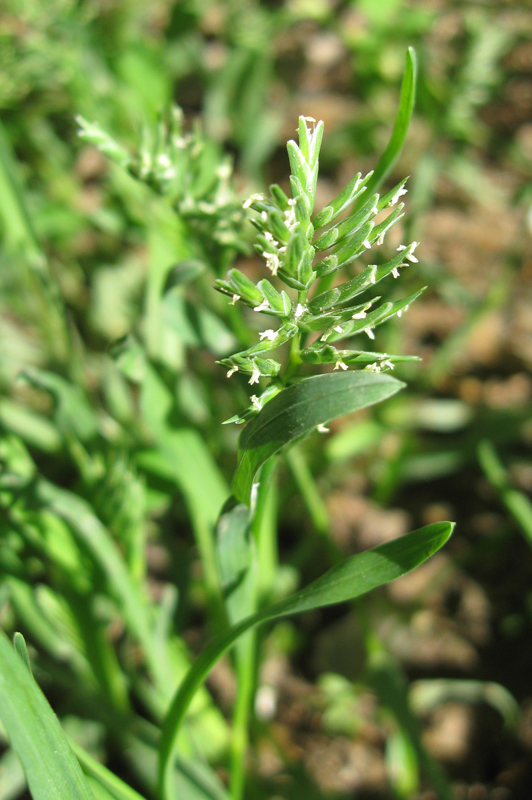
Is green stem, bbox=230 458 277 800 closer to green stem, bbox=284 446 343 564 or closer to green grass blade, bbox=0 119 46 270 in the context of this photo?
green stem, bbox=284 446 343 564

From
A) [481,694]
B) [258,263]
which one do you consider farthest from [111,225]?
[481,694]

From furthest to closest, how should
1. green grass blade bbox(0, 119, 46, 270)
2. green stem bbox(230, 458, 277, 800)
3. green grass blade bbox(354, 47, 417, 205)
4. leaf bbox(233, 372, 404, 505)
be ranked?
1. green grass blade bbox(0, 119, 46, 270)
2. green stem bbox(230, 458, 277, 800)
3. green grass blade bbox(354, 47, 417, 205)
4. leaf bbox(233, 372, 404, 505)

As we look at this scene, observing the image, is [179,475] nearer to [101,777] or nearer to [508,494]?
[101,777]

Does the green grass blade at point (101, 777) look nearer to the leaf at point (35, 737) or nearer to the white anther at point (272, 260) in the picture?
the leaf at point (35, 737)

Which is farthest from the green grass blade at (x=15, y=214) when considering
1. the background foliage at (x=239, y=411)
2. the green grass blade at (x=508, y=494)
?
the green grass blade at (x=508, y=494)

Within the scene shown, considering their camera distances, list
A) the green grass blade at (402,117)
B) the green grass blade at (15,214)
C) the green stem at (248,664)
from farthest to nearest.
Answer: the green grass blade at (15,214)
the green stem at (248,664)
the green grass blade at (402,117)

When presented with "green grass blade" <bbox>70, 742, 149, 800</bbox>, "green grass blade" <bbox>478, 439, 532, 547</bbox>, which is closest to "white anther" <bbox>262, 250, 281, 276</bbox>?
"green grass blade" <bbox>70, 742, 149, 800</bbox>

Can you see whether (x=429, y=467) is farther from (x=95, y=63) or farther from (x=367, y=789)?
(x=95, y=63)
